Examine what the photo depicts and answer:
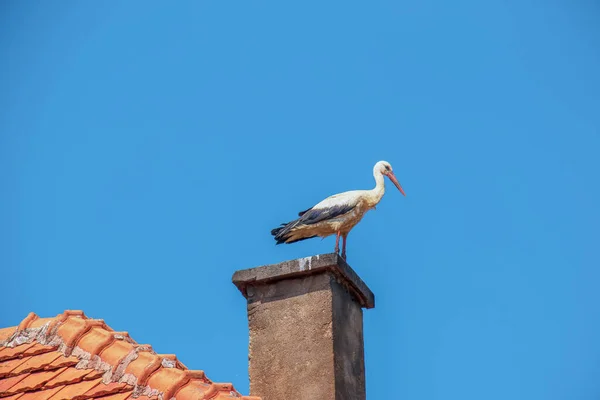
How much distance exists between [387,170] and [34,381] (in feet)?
17.0

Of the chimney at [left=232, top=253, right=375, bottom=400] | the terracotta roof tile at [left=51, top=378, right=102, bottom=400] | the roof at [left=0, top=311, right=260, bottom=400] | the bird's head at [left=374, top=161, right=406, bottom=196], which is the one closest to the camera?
the terracotta roof tile at [left=51, top=378, right=102, bottom=400]

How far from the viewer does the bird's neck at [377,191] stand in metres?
10.8

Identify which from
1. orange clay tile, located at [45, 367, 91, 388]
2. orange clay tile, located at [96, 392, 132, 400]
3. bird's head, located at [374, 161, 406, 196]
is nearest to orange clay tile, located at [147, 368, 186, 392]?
orange clay tile, located at [96, 392, 132, 400]

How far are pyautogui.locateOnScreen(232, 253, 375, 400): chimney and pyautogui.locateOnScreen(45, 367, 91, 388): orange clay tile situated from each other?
1099mm

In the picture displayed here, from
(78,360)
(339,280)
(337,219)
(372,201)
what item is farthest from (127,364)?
(372,201)

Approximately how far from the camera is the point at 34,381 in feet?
23.9

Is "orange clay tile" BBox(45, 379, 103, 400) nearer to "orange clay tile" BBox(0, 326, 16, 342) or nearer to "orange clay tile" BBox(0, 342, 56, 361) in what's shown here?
"orange clay tile" BBox(0, 342, 56, 361)

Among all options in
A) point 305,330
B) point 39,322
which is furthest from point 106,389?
point 305,330

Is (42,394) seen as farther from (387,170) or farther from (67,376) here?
(387,170)

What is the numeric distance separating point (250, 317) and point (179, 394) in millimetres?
1009

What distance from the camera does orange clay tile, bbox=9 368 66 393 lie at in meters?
7.22

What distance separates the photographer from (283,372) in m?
7.76

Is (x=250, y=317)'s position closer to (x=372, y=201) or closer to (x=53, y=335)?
(x=53, y=335)

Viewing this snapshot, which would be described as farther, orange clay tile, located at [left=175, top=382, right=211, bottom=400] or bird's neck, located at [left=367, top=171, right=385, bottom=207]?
bird's neck, located at [left=367, top=171, right=385, bottom=207]
